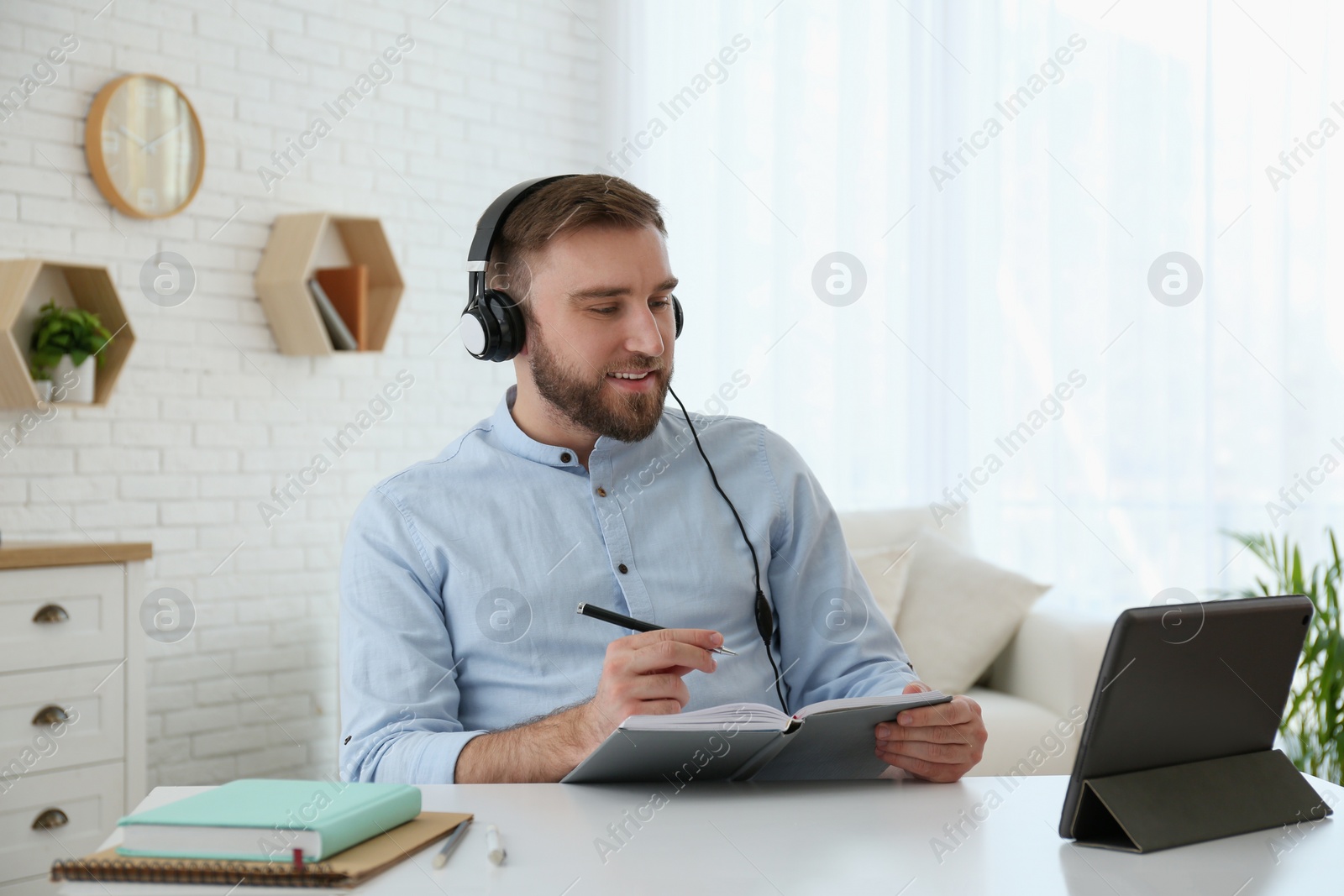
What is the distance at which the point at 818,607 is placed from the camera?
162cm

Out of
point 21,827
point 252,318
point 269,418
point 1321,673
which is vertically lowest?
point 21,827

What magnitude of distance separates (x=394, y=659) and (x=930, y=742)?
64 centimetres

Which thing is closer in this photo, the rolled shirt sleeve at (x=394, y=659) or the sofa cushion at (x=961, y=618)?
the rolled shirt sleeve at (x=394, y=659)

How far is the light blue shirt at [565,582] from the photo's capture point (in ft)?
4.76

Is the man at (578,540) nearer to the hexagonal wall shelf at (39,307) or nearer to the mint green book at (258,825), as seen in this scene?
the mint green book at (258,825)

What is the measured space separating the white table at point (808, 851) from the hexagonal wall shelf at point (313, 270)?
98.2 inches

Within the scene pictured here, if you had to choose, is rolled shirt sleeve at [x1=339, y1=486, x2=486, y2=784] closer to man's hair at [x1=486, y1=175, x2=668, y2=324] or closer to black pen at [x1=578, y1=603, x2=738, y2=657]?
black pen at [x1=578, y1=603, x2=738, y2=657]

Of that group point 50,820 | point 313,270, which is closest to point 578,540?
point 50,820

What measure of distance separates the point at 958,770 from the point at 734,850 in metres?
0.38

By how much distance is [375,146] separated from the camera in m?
3.77

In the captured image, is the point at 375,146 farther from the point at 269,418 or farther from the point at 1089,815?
the point at 1089,815

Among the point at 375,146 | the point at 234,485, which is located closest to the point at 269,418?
the point at 234,485

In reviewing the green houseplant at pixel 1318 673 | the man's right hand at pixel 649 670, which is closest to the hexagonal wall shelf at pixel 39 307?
the man's right hand at pixel 649 670

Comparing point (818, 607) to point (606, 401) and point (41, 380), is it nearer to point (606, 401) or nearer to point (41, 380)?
point (606, 401)
